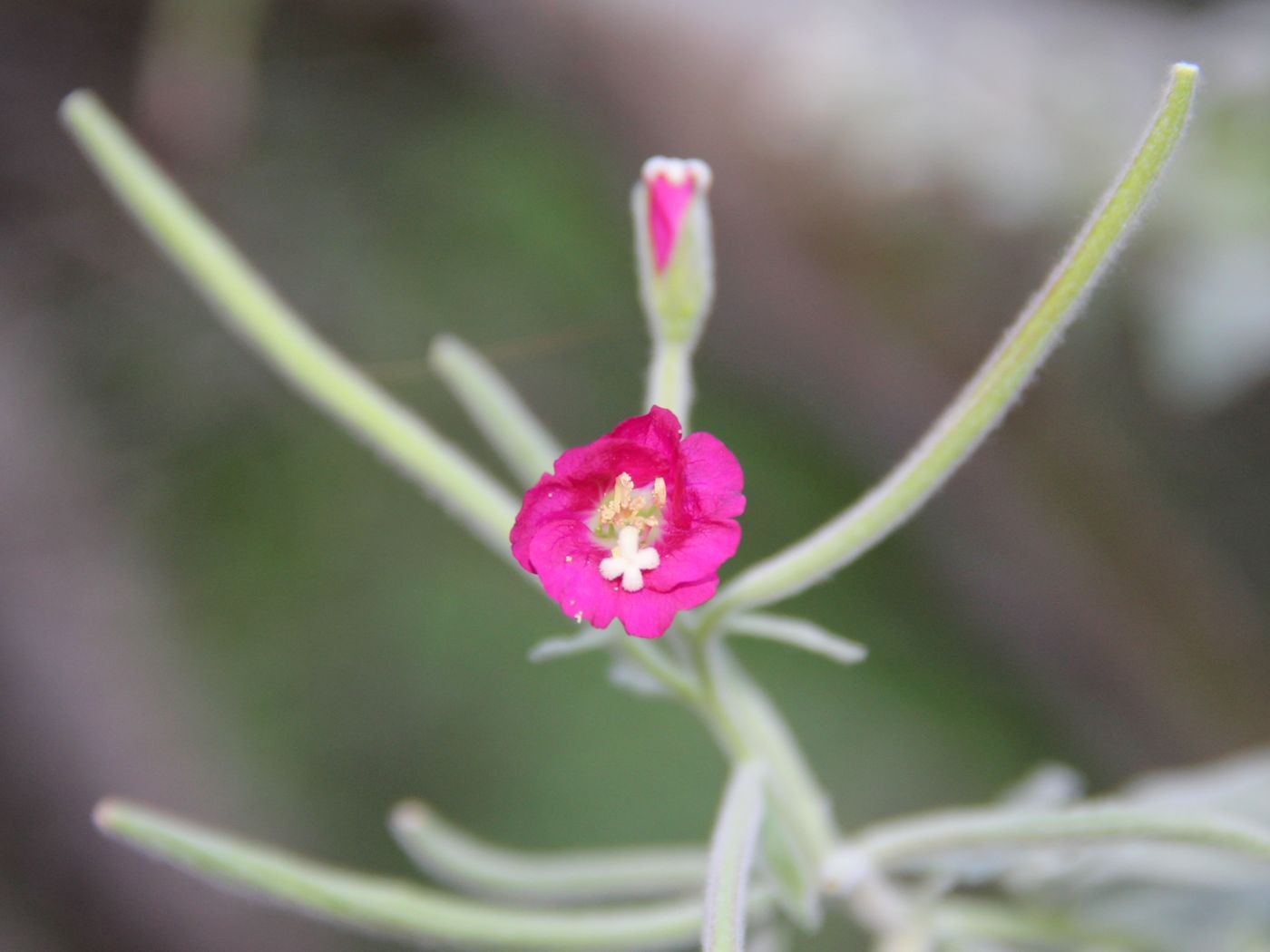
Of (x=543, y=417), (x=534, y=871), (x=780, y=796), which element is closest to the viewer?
(x=780, y=796)

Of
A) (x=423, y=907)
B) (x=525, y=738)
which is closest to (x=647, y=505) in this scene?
(x=423, y=907)

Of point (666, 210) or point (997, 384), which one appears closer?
point (997, 384)

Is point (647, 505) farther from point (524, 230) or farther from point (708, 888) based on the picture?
point (524, 230)

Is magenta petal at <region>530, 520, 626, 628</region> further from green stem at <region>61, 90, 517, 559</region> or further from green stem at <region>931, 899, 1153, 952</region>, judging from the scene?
green stem at <region>931, 899, 1153, 952</region>

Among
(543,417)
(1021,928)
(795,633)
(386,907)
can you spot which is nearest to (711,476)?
(795,633)

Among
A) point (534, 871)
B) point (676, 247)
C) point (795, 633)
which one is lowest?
point (534, 871)

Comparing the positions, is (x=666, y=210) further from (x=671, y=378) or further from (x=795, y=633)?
(x=795, y=633)

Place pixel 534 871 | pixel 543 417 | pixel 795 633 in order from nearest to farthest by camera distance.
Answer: pixel 795 633, pixel 534 871, pixel 543 417
